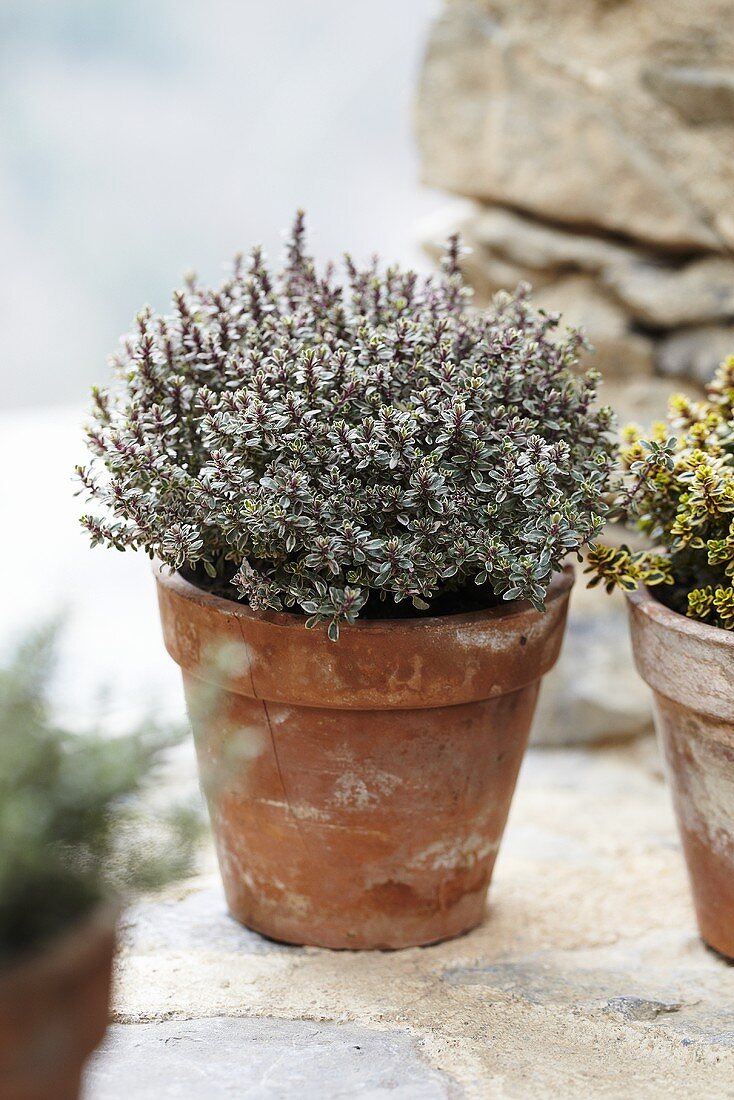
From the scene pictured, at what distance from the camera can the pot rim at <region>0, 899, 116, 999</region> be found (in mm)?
1054

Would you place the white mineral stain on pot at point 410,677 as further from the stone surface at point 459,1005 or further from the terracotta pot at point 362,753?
the stone surface at point 459,1005

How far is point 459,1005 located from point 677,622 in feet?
2.48

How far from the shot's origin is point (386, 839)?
198cm

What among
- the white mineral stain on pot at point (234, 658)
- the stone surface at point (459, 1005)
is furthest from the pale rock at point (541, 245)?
the white mineral stain on pot at point (234, 658)

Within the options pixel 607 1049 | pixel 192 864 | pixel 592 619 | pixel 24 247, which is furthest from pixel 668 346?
pixel 24 247

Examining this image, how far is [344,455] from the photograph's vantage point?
1.78 m

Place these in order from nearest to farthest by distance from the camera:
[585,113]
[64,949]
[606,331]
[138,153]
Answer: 1. [64,949]
2. [585,113]
3. [606,331]
4. [138,153]

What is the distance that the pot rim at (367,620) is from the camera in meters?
1.84

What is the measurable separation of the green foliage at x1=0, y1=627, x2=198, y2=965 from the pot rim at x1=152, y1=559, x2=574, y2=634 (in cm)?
59

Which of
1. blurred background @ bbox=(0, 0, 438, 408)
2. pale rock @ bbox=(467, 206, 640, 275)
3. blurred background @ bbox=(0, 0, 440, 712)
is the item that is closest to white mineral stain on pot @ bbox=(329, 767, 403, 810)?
pale rock @ bbox=(467, 206, 640, 275)

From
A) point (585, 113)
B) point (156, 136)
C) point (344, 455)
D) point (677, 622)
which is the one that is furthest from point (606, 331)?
point (156, 136)

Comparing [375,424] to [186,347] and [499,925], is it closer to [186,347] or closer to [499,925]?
[186,347]

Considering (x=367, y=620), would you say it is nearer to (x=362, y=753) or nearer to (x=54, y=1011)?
(x=362, y=753)

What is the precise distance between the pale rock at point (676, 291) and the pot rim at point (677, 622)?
120 cm
